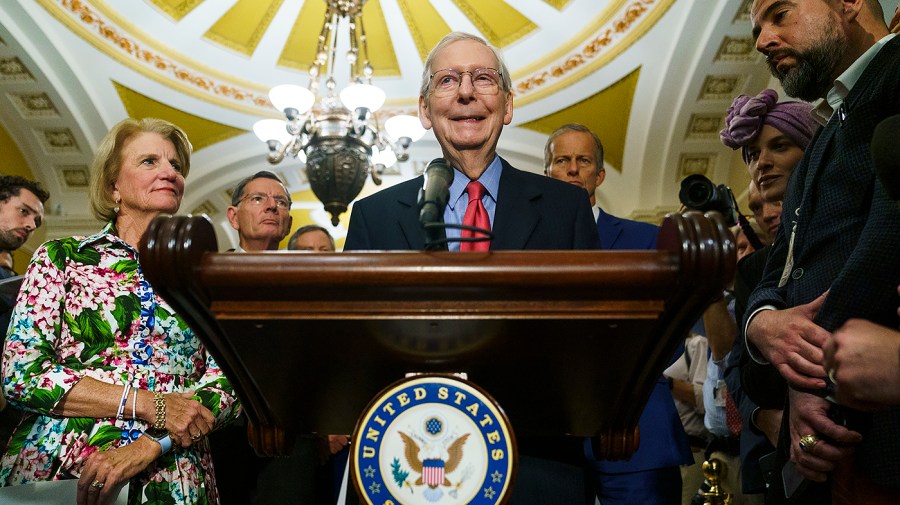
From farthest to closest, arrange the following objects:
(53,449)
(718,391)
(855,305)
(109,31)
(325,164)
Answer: (109,31)
(325,164)
(718,391)
(53,449)
(855,305)

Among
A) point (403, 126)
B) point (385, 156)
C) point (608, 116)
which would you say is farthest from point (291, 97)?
point (608, 116)

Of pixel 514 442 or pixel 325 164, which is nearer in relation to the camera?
pixel 514 442

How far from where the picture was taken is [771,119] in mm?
2076

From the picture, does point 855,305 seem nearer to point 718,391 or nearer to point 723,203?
point 723,203

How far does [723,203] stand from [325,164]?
4136 millimetres

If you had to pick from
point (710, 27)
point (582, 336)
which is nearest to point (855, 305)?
point (582, 336)

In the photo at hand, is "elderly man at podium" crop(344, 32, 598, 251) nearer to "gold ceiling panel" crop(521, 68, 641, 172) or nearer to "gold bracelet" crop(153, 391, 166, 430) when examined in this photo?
"gold bracelet" crop(153, 391, 166, 430)

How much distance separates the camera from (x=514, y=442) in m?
0.76

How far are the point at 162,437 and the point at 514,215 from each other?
86cm

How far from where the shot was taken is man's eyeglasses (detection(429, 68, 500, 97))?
1.47m

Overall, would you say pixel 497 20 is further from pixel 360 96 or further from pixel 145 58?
pixel 145 58

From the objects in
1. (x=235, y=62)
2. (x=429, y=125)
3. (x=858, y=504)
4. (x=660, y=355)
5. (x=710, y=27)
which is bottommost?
(x=858, y=504)

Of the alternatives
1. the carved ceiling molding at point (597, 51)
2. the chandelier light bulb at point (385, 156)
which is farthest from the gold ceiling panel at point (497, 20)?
the chandelier light bulb at point (385, 156)

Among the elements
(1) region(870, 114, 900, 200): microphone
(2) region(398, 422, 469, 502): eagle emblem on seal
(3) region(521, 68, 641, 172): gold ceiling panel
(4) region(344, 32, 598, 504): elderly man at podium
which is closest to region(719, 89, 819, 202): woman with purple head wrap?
(4) region(344, 32, 598, 504): elderly man at podium
